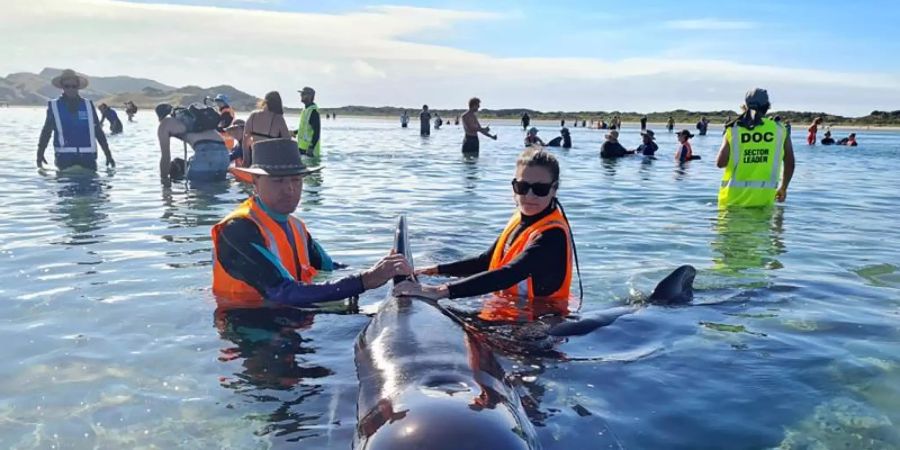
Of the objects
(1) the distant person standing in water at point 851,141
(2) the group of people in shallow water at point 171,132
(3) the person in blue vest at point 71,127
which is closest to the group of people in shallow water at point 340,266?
(2) the group of people in shallow water at point 171,132

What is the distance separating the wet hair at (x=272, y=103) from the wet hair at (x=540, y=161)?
10717 mm

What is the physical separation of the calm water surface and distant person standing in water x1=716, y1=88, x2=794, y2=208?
0.56m

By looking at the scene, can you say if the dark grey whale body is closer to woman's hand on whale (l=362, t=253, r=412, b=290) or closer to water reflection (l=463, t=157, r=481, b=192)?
woman's hand on whale (l=362, t=253, r=412, b=290)

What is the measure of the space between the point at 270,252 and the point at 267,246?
72mm

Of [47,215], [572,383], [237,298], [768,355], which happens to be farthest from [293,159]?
[47,215]

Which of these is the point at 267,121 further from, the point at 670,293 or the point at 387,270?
the point at 387,270

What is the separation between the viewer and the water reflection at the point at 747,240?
9406mm

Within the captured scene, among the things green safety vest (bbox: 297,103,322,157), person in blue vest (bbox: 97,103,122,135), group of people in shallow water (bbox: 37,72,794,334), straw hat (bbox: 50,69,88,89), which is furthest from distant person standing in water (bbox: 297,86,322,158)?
person in blue vest (bbox: 97,103,122,135)

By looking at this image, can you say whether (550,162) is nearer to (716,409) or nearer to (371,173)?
(716,409)

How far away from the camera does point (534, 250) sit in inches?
241

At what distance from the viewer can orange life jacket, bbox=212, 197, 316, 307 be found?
5.90 metres

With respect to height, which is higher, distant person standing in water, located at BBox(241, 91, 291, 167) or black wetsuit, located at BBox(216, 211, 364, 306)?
distant person standing in water, located at BBox(241, 91, 291, 167)

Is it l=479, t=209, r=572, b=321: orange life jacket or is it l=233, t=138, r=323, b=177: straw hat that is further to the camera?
l=479, t=209, r=572, b=321: orange life jacket

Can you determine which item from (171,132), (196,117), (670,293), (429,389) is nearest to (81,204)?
(171,132)
